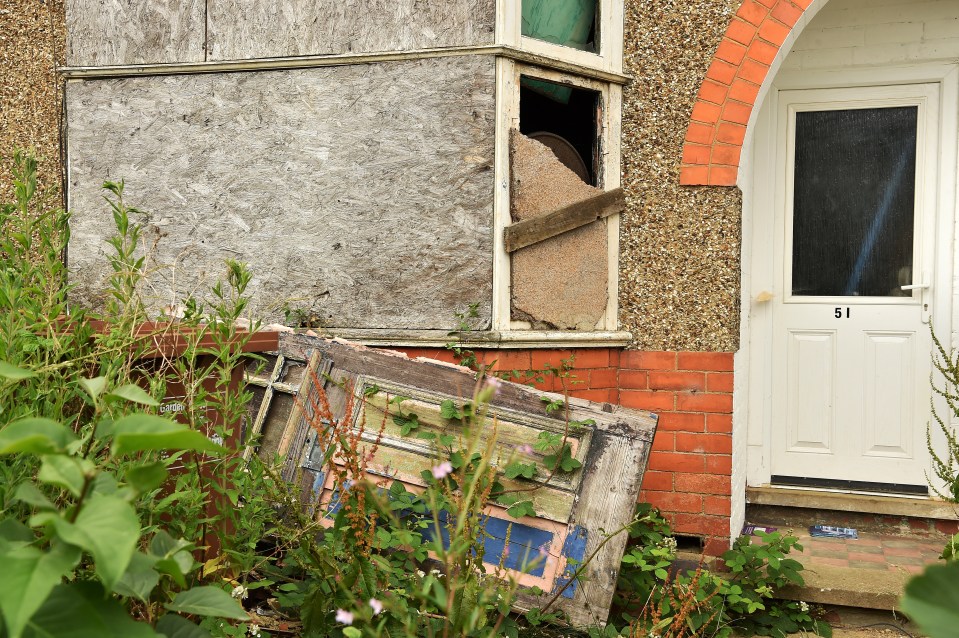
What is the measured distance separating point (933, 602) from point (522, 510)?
8.52 ft

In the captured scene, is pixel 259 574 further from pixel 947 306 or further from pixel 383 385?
pixel 947 306

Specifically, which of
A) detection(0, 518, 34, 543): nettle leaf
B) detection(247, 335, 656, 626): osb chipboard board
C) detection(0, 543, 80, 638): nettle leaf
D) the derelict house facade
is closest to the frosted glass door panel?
the derelict house facade

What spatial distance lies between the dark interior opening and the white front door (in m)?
1.38

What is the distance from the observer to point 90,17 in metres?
4.50

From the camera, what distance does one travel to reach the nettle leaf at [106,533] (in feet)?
2.75

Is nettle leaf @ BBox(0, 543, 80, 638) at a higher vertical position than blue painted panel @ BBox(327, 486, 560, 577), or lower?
higher

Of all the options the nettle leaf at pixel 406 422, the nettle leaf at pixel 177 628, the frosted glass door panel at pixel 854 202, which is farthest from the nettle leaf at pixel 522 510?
the frosted glass door panel at pixel 854 202

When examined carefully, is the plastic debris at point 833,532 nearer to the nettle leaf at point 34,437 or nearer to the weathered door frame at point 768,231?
the weathered door frame at point 768,231

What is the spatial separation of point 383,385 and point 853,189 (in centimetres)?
325

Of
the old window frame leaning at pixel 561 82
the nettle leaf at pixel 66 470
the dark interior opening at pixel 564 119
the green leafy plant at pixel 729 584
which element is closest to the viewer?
the nettle leaf at pixel 66 470

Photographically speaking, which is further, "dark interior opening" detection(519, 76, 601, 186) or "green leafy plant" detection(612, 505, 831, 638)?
"dark interior opening" detection(519, 76, 601, 186)

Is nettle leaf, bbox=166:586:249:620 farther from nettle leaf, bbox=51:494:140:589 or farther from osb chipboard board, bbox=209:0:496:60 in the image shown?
osb chipboard board, bbox=209:0:496:60

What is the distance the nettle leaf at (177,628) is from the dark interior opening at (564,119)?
3441mm

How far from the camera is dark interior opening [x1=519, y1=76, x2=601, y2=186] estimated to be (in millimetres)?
4352
